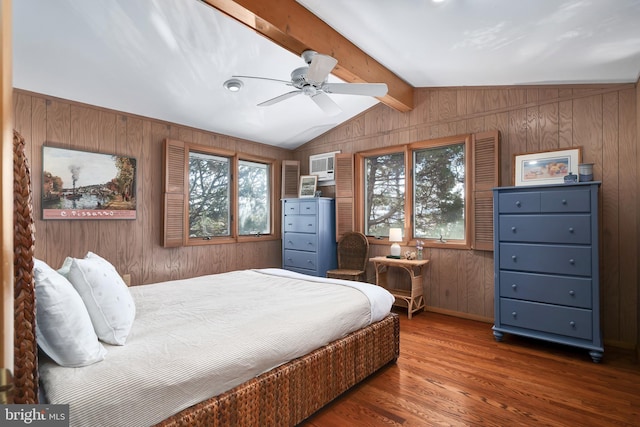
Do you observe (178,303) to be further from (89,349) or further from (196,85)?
(196,85)

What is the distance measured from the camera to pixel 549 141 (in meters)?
3.30

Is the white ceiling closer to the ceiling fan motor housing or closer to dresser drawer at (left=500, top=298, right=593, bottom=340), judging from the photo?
the ceiling fan motor housing

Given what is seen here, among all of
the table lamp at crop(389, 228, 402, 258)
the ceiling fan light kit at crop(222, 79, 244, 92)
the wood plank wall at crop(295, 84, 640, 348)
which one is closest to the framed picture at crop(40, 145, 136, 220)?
the ceiling fan light kit at crop(222, 79, 244, 92)

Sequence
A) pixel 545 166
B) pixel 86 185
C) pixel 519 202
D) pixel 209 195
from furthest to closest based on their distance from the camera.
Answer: pixel 209 195 < pixel 86 185 < pixel 545 166 < pixel 519 202

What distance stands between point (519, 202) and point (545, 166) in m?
0.64

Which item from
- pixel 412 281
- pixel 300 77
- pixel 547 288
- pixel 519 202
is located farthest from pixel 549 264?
pixel 300 77

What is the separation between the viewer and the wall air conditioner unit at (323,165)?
16.6 feet

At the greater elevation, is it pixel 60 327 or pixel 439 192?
pixel 439 192

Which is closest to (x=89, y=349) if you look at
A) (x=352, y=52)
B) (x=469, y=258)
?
(x=352, y=52)

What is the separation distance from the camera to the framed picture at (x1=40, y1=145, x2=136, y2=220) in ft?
10.4

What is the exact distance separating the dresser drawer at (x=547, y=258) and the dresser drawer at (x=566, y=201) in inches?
12.6

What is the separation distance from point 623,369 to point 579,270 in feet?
2.57

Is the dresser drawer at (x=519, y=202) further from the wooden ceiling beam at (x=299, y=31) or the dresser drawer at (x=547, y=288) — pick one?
the wooden ceiling beam at (x=299, y=31)

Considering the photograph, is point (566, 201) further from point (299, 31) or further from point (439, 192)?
point (299, 31)
